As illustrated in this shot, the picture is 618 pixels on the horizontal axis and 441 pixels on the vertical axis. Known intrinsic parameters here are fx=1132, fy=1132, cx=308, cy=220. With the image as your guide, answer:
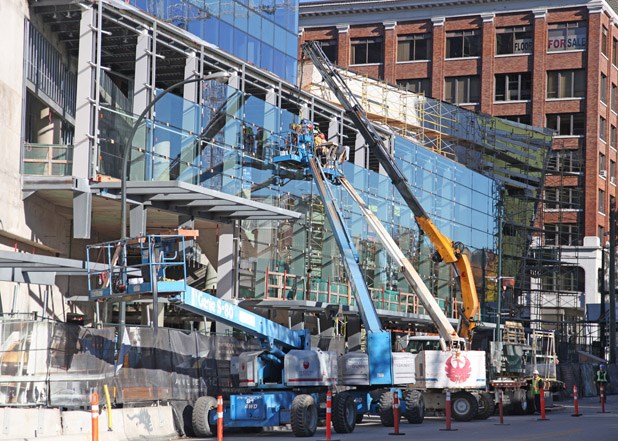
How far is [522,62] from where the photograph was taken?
8856cm

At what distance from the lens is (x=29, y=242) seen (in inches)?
1374

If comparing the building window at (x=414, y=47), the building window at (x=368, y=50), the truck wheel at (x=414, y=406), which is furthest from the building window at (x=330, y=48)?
the truck wheel at (x=414, y=406)

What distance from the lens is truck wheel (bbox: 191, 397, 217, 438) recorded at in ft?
87.1

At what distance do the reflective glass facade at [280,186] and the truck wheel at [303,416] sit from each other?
36.0 feet

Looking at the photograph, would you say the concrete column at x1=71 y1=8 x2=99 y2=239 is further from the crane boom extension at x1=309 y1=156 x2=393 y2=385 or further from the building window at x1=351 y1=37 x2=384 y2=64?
the building window at x1=351 y1=37 x2=384 y2=64

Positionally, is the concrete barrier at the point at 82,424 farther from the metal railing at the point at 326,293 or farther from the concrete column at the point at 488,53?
the concrete column at the point at 488,53

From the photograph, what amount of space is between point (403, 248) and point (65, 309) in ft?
66.7

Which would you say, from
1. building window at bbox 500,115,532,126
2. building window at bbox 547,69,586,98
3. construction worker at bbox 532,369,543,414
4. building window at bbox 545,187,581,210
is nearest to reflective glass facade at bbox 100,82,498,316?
construction worker at bbox 532,369,543,414

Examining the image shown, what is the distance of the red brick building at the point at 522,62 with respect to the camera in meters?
85.8

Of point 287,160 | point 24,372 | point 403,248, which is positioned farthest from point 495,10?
point 24,372

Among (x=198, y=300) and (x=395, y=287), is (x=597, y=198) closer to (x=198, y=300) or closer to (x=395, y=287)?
(x=395, y=287)

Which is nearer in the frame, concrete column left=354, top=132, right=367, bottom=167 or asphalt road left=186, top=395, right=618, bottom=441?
asphalt road left=186, top=395, right=618, bottom=441

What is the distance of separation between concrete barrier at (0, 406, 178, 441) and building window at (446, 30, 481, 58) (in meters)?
67.6

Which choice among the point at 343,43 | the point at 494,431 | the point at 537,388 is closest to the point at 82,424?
the point at 494,431
